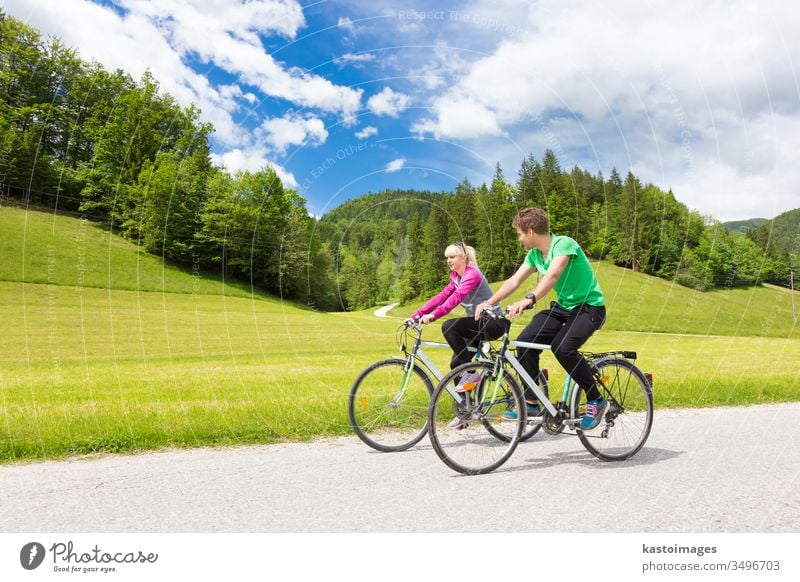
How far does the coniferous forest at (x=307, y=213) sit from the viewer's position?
792cm

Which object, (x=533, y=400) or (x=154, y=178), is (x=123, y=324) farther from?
(x=533, y=400)

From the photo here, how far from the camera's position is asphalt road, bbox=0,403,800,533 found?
3809 mm

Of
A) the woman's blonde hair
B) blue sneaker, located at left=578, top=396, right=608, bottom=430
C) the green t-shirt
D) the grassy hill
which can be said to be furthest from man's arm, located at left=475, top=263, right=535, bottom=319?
the grassy hill

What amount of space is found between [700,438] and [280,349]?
19.0 metres

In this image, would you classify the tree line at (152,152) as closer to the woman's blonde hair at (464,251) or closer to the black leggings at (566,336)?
the woman's blonde hair at (464,251)

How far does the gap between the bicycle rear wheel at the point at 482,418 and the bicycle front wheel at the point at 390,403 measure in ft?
1.37

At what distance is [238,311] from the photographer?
140 feet

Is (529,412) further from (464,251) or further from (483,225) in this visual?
(483,225)

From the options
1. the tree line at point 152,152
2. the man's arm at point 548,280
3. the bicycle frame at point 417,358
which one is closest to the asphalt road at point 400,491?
the bicycle frame at point 417,358

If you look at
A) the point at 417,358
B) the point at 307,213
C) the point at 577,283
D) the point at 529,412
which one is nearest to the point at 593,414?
the point at 529,412

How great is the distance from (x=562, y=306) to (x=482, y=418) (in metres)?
1.44

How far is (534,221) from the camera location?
19.1ft

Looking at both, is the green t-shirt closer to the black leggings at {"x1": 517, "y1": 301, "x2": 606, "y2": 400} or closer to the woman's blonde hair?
the black leggings at {"x1": 517, "y1": 301, "x2": 606, "y2": 400}

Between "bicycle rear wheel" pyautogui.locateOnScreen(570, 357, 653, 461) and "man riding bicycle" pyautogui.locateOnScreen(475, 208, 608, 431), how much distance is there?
0.61ft
